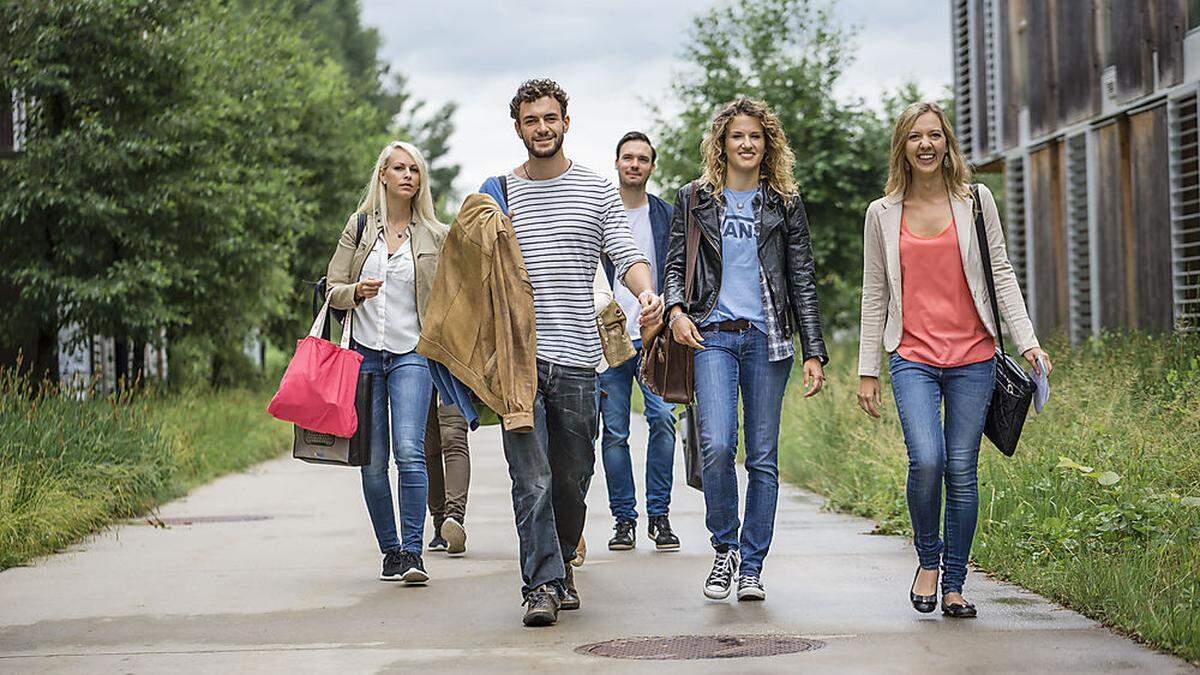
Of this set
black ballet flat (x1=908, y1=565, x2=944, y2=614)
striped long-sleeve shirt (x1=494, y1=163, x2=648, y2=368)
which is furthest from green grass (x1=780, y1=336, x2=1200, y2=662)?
striped long-sleeve shirt (x1=494, y1=163, x2=648, y2=368)

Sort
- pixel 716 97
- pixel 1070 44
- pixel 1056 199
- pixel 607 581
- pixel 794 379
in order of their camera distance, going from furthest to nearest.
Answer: pixel 716 97, pixel 794 379, pixel 1056 199, pixel 1070 44, pixel 607 581

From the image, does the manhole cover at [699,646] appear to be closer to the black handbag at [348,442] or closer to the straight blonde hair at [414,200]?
the black handbag at [348,442]

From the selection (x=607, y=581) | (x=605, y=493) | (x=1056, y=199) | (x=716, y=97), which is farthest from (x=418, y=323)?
(x=716, y=97)

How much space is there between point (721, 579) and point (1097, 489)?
2.13 m

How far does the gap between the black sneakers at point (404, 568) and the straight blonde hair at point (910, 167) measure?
2922mm

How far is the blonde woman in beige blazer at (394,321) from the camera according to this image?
8125mm

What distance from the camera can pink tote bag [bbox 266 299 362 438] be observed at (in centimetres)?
804

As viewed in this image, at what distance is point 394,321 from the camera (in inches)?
321

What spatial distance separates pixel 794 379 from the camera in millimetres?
21234

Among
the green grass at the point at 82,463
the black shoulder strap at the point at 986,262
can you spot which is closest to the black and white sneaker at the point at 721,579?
the black shoulder strap at the point at 986,262

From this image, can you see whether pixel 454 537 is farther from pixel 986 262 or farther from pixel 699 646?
pixel 986 262

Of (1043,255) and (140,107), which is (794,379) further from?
(140,107)

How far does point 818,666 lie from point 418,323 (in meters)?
3.33

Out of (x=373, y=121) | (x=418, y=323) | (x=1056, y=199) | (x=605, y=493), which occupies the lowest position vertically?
(x=605, y=493)
